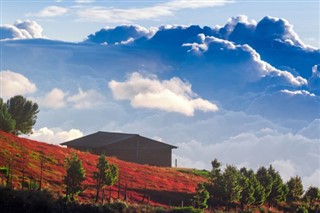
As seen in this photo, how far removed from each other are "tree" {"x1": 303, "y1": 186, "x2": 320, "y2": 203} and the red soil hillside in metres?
16.8

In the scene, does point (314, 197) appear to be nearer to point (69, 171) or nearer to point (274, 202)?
point (274, 202)

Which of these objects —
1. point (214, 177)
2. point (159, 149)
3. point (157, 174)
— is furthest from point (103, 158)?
point (159, 149)

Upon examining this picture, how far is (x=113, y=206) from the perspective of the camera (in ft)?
175

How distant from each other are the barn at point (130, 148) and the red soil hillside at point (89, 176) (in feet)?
Result: 62.2

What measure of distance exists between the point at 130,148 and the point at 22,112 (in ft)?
72.1

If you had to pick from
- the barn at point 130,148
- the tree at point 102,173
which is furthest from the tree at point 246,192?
the barn at point 130,148

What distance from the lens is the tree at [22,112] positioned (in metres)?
113

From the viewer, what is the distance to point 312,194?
86688mm

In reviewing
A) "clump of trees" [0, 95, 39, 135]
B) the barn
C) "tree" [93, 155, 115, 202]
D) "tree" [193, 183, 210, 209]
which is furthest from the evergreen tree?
"clump of trees" [0, 95, 39, 135]

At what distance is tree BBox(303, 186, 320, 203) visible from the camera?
86.4 meters

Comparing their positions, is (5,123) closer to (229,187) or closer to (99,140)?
(99,140)

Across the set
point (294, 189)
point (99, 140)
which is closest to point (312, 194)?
point (294, 189)

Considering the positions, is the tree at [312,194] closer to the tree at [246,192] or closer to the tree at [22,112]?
the tree at [246,192]

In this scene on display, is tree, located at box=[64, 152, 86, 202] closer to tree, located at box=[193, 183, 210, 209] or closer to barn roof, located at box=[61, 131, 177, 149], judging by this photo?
tree, located at box=[193, 183, 210, 209]
